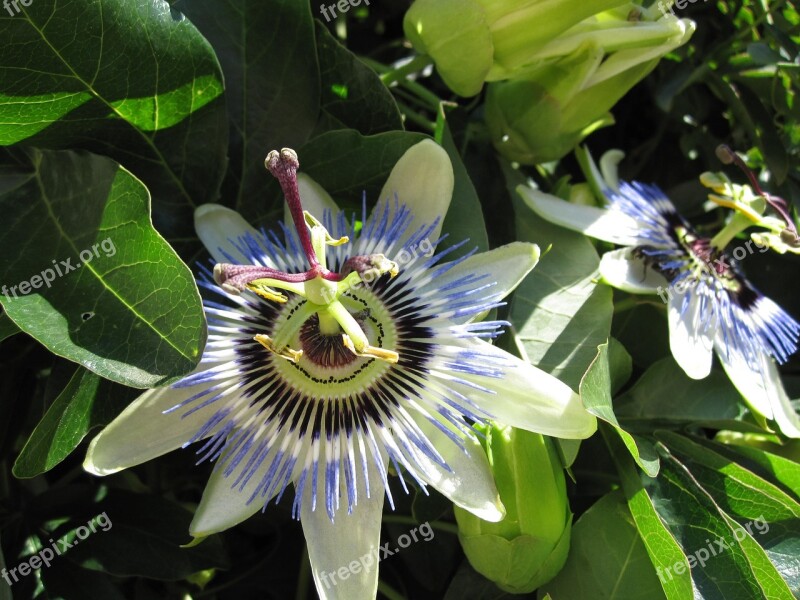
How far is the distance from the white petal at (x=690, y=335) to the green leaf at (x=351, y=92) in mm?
545

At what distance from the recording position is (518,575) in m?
1.21

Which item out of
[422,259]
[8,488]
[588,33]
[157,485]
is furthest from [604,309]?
[8,488]

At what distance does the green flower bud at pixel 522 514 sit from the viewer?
1.17 meters

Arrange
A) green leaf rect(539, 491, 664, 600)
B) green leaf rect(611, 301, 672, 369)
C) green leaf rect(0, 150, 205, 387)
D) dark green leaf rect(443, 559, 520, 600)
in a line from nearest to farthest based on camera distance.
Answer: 1. green leaf rect(0, 150, 205, 387)
2. green leaf rect(539, 491, 664, 600)
3. dark green leaf rect(443, 559, 520, 600)
4. green leaf rect(611, 301, 672, 369)

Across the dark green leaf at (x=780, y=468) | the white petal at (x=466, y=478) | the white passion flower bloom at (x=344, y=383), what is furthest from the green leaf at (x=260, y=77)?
the dark green leaf at (x=780, y=468)

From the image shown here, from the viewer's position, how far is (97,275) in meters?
1.08

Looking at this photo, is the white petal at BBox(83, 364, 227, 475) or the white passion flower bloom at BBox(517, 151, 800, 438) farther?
the white passion flower bloom at BBox(517, 151, 800, 438)

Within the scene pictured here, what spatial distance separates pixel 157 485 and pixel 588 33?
3.38ft

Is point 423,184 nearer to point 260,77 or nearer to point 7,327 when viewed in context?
point 260,77

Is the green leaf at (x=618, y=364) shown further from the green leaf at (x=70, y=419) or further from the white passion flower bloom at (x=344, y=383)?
the green leaf at (x=70, y=419)

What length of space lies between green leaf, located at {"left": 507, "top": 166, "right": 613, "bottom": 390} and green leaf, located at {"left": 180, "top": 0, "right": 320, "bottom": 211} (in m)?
0.42

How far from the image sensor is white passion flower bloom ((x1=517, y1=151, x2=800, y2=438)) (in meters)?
1.39

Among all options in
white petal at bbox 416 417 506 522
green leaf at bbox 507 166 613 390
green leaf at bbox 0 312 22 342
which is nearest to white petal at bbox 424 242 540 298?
green leaf at bbox 507 166 613 390

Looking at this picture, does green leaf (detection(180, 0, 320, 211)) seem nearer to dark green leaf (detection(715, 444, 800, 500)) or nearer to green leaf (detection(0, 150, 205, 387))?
green leaf (detection(0, 150, 205, 387))
